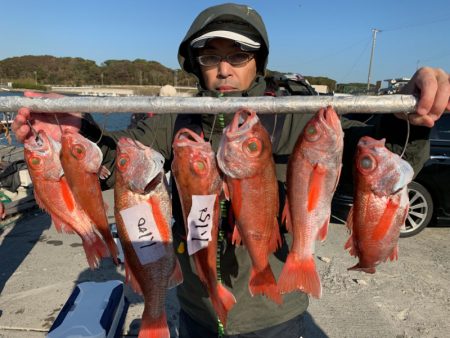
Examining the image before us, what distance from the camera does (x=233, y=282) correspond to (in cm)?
217

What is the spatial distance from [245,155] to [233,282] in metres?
0.90

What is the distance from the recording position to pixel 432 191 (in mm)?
5953

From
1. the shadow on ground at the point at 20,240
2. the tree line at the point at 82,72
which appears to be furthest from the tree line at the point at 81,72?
the shadow on ground at the point at 20,240

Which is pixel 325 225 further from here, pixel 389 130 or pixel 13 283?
pixel 13 283

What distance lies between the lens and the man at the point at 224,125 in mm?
2094

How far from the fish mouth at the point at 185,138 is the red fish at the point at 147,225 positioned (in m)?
0.18

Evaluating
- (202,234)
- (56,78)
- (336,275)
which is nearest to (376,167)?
(202,234)

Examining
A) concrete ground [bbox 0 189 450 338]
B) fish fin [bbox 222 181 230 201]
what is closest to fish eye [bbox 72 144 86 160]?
fish fin [bbox 222 181 230 201]

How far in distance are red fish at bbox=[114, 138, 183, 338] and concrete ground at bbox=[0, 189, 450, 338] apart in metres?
1.97

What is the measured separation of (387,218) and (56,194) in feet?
6.01

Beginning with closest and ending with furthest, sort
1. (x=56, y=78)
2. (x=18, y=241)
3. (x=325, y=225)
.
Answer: (x=325, y=225) → (x=18, y=241) → (x=56, y=78)

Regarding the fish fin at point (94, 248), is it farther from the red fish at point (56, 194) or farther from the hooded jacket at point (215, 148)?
the hooded jacket at point (215, 148)

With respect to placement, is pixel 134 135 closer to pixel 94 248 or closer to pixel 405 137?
pixel 94 248

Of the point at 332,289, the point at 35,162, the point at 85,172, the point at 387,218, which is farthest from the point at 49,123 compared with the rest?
the point at 332,289
